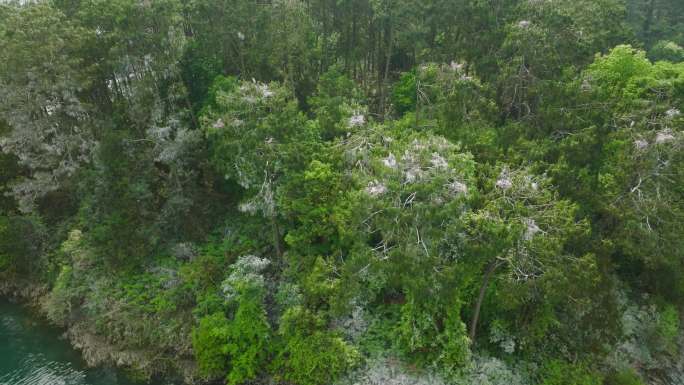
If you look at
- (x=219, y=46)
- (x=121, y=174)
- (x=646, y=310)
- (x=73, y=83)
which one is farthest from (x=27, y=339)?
(x=646, y=310)

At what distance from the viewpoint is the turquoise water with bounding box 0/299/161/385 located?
19500 millimetres

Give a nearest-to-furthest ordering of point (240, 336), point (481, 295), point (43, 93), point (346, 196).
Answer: point (481, 295) → point (346, 196) → point (240, 336) → point (43, 93)

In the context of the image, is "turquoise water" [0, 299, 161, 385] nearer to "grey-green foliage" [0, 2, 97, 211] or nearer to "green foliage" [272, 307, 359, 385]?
"grey-green foliage" [0, 2, 97, 211]

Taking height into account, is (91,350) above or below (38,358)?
above

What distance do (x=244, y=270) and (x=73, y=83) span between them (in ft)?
42.2

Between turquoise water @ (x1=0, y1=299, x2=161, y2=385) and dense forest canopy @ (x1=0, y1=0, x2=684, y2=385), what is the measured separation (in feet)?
3.17

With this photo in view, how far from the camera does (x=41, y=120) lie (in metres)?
22.3

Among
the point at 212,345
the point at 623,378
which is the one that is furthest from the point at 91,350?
the point at 623,378

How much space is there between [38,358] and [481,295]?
2031 cm

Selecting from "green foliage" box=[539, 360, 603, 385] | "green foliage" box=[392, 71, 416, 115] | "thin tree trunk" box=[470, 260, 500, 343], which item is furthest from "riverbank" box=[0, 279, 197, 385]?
"green foliage" box=[392, 71, 416, 115]

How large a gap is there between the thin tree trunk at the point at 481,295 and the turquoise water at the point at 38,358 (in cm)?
1466

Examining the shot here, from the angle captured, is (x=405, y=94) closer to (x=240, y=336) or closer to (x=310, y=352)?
(x=310, y=352)

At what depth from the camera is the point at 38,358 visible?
20797 mm

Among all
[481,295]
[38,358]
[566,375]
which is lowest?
[38,358]
